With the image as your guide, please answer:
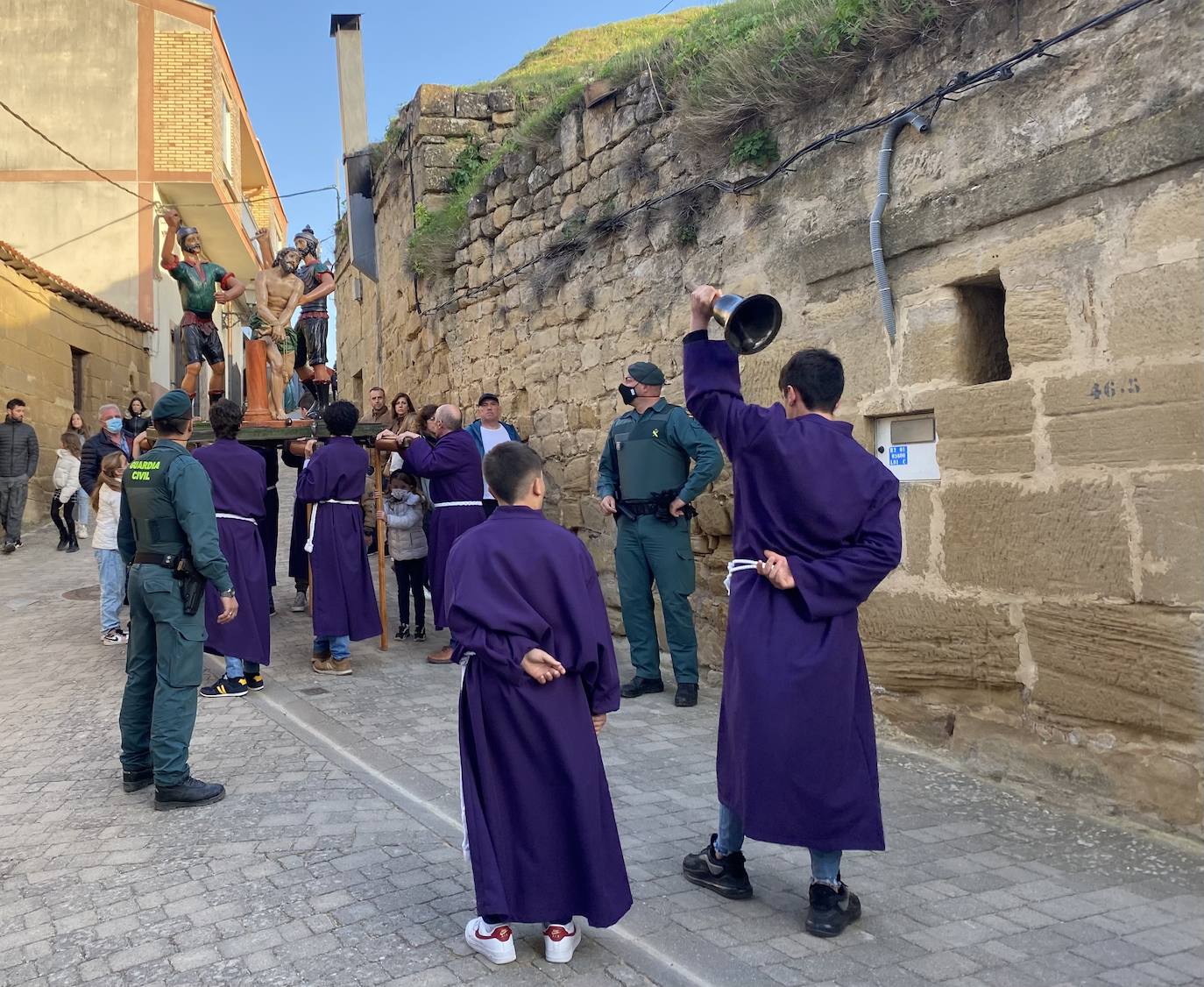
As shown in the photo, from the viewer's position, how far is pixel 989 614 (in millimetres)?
4535

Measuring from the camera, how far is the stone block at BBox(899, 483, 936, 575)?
15.9 ft

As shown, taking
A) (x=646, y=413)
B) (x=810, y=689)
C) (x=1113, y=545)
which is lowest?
(x=810, y=689)

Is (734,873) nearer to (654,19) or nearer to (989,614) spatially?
(989,614)

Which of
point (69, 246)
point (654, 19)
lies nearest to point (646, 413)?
point (654, 19)

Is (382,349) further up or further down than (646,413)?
further up

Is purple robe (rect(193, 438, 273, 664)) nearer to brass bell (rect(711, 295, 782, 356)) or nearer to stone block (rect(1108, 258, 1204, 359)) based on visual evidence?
brass bell (rect(711, 295, 782, 356))

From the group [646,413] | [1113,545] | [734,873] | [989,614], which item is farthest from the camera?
[646,413]

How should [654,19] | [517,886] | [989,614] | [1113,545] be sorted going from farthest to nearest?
[654,19] → [989,614] → [1113,545] → [517,886]

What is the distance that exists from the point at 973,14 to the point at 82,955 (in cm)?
489

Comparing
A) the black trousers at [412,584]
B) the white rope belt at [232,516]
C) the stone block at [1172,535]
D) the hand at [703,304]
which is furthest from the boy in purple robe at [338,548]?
the stone block at [1172,535]

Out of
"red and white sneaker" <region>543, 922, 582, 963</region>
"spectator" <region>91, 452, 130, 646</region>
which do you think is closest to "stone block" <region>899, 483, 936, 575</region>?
"red and white sneaker" <region>543, 922, 582, 963</region>

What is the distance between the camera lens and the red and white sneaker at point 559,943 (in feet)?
9.77

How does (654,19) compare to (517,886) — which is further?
(654,19)

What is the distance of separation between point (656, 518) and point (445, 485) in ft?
6.20
